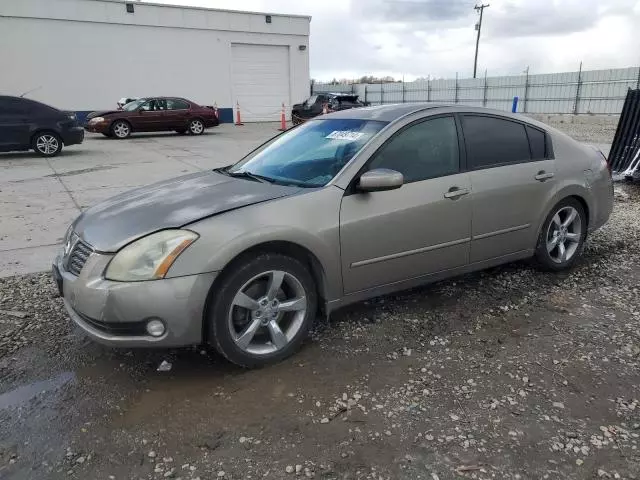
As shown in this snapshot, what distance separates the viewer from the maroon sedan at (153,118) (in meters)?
18.8

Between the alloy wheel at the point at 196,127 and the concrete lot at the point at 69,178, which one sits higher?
the alloy wheel at the point at 196,127

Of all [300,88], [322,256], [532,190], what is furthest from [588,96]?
[322,256]

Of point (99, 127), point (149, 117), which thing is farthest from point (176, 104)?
point (99, 127)

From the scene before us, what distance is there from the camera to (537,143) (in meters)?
4.39

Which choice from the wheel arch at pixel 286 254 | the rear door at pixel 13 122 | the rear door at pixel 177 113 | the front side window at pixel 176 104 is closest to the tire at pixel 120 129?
the rear door at pixel 177 113

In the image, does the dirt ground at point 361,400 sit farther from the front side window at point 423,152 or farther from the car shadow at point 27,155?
the car shadow at point 27,155

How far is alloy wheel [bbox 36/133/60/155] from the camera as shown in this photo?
13.1 metres

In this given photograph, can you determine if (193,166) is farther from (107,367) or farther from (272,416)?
(272,416)

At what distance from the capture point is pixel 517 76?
29.5 metres

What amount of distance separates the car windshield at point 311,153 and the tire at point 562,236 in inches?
73.4

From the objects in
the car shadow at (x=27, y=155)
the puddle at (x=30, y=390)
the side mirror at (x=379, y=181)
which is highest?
the side mirror at (x=379, y=181)

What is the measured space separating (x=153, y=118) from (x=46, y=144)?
22.5 ft

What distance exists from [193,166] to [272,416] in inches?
387

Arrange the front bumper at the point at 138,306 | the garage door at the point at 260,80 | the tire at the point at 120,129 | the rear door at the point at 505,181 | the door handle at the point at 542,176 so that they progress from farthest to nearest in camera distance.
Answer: the garage door at the point at 260,80 → the tire at the point at 120,129 → the door handle at the point at 542,176 → the rear door at the point at 505,181 → the front bumper at the point at 138,306
